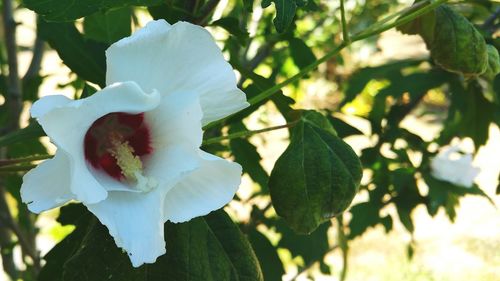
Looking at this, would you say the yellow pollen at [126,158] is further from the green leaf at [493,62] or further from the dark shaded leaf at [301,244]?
the dark shaded leaf at [301,244]

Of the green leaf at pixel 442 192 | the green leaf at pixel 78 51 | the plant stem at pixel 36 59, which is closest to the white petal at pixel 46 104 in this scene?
the green leaf at pixel 78 51

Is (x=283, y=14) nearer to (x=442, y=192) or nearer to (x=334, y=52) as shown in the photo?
(x=334, y=52)

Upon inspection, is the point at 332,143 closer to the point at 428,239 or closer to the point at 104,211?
the point at 104,211

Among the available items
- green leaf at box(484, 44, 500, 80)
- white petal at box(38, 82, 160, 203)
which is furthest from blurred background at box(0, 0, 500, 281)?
white petal at box(38, 82, 160, 203)

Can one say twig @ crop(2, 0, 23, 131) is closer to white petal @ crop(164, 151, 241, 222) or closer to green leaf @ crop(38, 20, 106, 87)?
green leaf @ crop(38, 20, 106, 87)

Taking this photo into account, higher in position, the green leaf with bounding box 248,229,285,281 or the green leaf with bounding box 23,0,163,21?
the green leaf with bounding box 23,0,163,21

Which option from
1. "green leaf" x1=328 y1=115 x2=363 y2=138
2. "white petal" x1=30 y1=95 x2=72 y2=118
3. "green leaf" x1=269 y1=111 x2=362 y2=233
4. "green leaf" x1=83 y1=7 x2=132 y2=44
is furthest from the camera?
"green leaf" x1=328 y1=115 x2=363 y2=138
